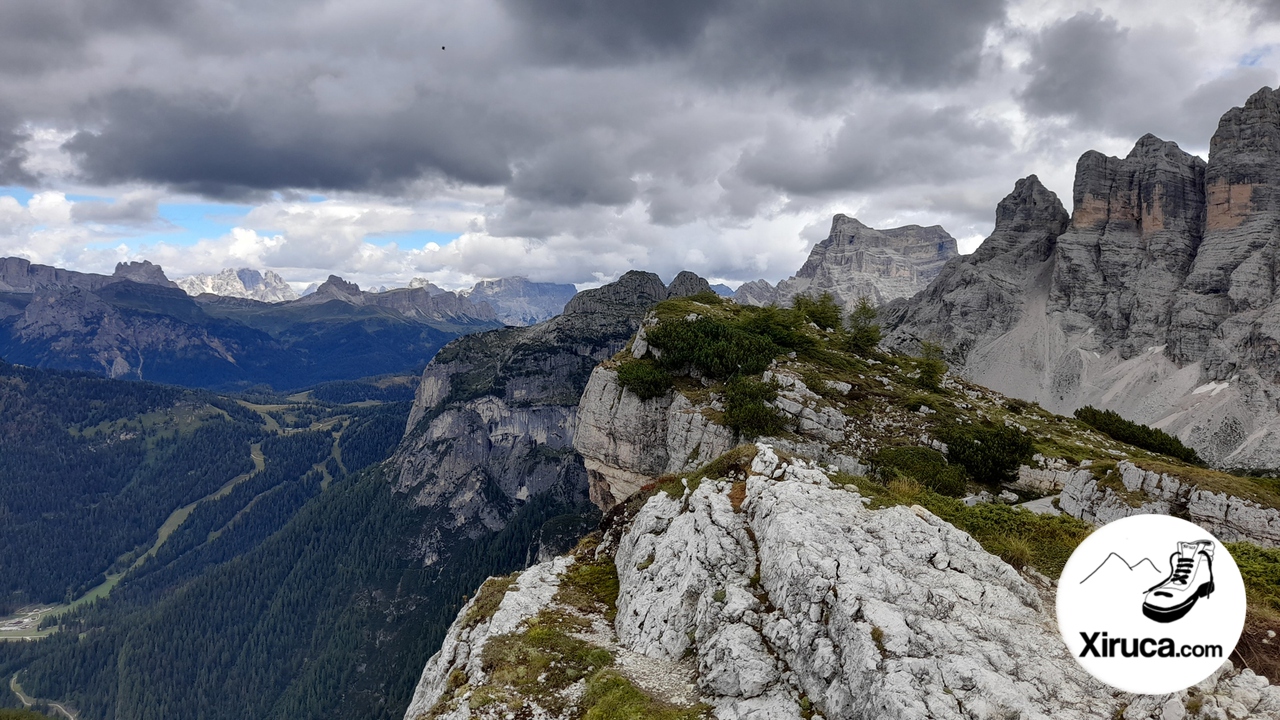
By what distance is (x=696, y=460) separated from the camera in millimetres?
48531

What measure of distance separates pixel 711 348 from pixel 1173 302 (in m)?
191

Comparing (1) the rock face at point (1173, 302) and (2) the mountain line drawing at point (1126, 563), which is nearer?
(2) the mountain line drawing at point (1126, 563)

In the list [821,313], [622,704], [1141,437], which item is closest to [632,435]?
[622,704]

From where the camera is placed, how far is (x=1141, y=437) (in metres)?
62.3

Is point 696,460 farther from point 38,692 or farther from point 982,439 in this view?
point 38,692

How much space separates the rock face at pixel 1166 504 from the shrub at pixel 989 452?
4.59 metres

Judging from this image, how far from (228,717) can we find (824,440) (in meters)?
Answer: 213

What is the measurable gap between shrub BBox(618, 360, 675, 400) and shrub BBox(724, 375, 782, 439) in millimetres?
8393

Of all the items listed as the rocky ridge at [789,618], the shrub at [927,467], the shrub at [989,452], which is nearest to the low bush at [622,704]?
the rocky ridge at [789,618]

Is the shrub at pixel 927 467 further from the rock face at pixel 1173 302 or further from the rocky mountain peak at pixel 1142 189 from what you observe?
the rocky mountain peak at pixel 1142 189

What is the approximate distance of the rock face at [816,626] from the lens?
1286 cm

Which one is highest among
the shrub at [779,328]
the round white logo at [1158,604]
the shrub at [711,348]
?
the shrub at [779,328]

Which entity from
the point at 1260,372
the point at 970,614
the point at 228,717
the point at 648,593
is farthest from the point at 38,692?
the point at 1260,372

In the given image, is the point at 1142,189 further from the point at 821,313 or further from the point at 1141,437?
the point at 1141,437
